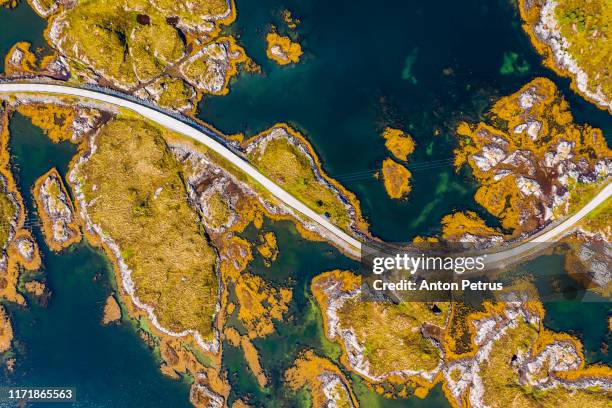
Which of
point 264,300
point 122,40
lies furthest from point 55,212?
point 264,300

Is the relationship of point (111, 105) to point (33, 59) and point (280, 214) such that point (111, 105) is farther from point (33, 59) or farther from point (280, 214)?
point (280, 214)

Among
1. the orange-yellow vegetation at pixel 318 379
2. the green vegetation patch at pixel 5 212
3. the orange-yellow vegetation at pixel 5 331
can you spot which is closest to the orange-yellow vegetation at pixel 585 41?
the orange-yellow vegetation at pixel 318 379

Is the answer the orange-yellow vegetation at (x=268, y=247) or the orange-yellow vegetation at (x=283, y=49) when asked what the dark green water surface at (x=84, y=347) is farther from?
the orange-yellow vegetation at (x=283, y=49)

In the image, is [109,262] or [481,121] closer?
[481,121]

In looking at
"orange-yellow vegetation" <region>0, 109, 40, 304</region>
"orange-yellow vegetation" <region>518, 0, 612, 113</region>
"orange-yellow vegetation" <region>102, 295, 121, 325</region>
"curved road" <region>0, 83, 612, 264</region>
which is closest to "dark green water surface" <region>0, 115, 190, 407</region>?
"orange-yellow vegetation" <region>102, 295, 121, 325</region>

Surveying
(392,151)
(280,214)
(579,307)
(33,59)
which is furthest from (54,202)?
(579,307)

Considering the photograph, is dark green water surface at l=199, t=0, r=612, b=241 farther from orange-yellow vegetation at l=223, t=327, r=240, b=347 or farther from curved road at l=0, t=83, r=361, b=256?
orange-yellow vegetation at l=223, t=327, r=240, b=347

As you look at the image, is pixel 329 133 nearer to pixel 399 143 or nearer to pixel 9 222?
pixel 399 143
